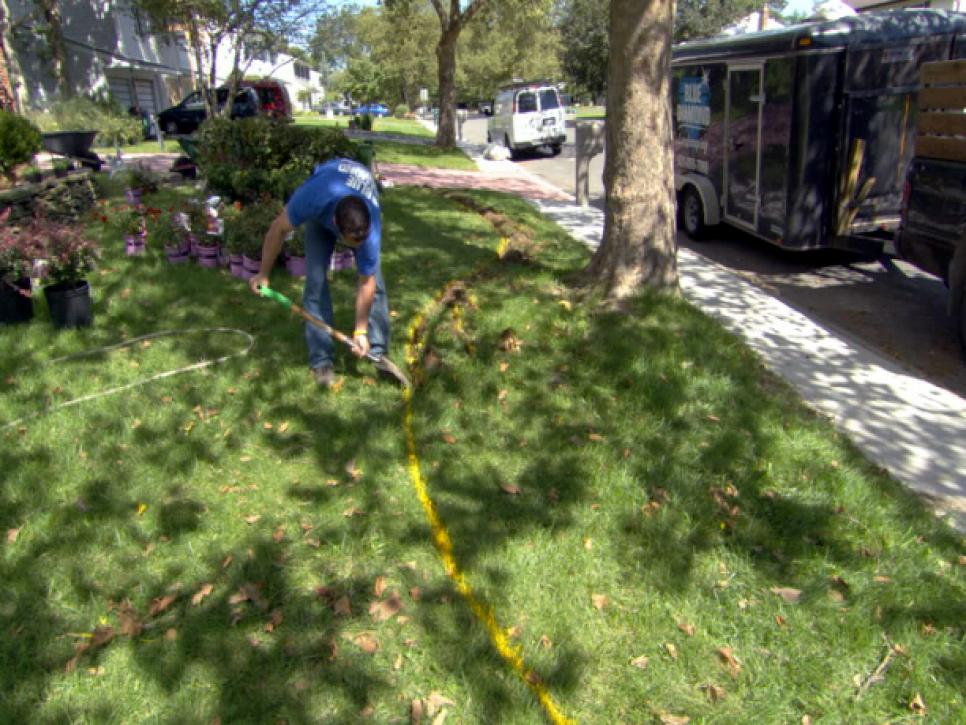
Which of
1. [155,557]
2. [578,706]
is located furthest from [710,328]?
[155,557]

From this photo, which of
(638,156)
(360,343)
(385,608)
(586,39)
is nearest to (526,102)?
(638,156)

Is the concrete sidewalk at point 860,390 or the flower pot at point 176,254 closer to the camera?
the concrete sidewalk at point 860,390

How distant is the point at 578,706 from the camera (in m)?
2.66

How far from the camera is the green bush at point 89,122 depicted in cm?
1794

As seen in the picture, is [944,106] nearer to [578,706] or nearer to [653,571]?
[653,571]

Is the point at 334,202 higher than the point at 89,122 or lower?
lower

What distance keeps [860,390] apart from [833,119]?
3396 millimetres

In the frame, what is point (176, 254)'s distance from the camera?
7.59m

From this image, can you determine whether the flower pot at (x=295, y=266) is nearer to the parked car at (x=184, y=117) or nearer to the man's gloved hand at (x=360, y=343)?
the man's gloved hand at (x=360, y=343)

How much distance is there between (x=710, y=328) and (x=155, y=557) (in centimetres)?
425

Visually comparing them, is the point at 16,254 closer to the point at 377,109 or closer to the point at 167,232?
the point at 167,232

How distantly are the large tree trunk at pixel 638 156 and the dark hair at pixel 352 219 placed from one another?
2.72 m

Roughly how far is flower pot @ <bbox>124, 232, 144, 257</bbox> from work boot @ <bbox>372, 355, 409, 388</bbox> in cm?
413

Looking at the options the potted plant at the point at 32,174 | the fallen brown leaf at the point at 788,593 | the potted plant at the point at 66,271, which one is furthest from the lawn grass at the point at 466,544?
the potted plant at the point at 32,174
